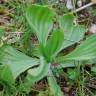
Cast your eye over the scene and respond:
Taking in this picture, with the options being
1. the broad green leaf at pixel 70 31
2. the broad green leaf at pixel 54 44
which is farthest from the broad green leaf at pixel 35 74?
the broad green leaf at pixel 70 31

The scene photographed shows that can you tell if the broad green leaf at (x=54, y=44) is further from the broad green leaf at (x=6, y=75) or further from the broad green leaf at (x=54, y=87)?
the broad green leaf at (x=6, y=75)

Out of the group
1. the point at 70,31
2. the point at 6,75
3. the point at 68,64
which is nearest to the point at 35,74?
the point at 6,75

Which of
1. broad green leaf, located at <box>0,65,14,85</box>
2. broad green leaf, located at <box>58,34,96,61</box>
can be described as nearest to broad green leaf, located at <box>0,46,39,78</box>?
broad green leaf, located at <box>0,65,14,85</box>

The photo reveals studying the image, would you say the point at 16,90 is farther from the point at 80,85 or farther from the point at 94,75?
the point at 94,75

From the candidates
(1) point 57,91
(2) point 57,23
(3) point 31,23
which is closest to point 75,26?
(2) point 57,23

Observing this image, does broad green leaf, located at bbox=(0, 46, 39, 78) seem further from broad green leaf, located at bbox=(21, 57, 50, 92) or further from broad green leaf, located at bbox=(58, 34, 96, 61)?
broad green leaf, located at bbox=(58, 34, 96, 61)
